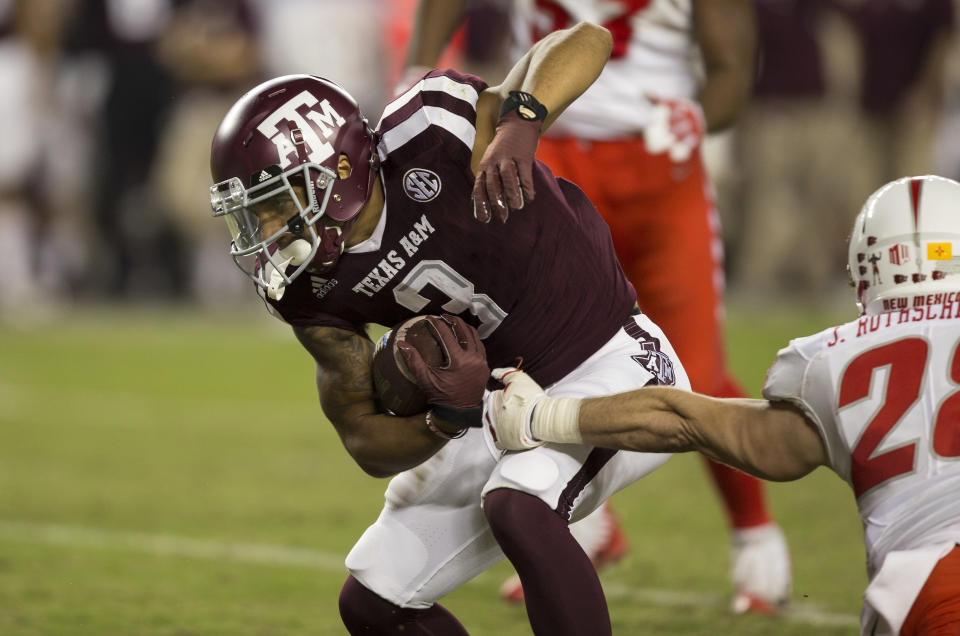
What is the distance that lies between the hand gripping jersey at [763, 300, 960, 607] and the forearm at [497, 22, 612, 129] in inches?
34.2

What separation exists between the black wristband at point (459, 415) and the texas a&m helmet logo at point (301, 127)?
0.61 m

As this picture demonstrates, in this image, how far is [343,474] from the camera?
6367 mm

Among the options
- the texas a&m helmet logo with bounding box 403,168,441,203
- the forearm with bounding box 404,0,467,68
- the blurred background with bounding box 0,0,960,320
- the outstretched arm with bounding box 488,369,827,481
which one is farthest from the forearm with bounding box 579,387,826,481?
the blurred background with bounding box 0,0,960,320

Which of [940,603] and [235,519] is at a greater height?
[940,603]

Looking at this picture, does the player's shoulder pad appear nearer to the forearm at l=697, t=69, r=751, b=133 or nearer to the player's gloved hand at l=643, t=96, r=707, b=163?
the player's gloved hand at l=643, t=96, r=707, b=163

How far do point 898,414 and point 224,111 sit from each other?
33.4 ft

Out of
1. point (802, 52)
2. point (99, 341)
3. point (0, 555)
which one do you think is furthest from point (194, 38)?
point (0, 555)

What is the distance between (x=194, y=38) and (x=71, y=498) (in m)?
6.68

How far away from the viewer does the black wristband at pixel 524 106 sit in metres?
2.86

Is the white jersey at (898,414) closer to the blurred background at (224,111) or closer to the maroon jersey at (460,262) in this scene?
the maroon jersey at (460,262)

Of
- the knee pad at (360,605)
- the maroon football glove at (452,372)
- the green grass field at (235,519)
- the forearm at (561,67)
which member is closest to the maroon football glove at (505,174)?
the forearm at (561,67)

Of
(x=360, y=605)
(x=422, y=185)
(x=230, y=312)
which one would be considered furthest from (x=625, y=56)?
(x=230, y=312)

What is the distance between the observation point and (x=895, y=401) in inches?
96.0

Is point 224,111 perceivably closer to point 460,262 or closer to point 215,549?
point 215,549
